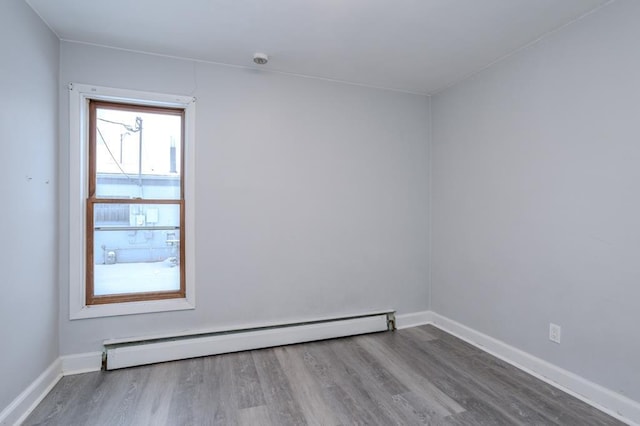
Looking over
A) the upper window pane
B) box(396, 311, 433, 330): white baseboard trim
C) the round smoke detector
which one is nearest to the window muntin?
the upper window pane

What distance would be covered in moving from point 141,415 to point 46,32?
106 inches

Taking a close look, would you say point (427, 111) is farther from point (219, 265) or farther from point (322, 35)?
point (219, 265)

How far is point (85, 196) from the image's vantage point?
246cm

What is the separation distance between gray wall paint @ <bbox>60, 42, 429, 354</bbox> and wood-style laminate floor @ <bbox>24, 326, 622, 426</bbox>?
41 cm

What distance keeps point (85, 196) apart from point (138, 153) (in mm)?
537

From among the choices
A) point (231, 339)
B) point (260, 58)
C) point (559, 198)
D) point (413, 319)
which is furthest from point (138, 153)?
point (559, 198)

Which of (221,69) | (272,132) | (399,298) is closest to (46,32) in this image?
(221,69)

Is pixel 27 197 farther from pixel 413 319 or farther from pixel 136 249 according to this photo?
pixel 413 319

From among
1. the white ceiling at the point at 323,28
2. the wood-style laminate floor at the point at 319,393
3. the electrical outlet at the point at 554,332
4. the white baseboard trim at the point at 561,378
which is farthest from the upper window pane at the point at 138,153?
the electrical outlet at the point at 554,332

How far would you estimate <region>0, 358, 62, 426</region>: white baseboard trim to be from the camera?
175 centimetres

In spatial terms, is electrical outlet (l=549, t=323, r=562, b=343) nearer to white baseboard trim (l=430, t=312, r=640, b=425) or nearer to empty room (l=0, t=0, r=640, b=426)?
empty room (l=0, t=0, r=640, b=426)

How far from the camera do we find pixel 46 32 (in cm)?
215

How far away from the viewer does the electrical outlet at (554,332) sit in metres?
2.22

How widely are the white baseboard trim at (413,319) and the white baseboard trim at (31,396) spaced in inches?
118
